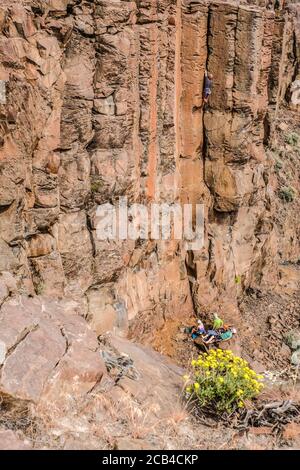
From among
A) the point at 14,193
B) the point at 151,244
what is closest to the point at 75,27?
the point at 14,193

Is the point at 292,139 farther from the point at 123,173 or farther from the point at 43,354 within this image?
the point at 43,354

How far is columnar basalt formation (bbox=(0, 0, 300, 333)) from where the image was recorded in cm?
717

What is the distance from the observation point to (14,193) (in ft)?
23.0

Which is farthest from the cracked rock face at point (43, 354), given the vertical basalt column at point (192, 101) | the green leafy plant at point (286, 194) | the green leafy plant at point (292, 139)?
the green leafy plant at point (292, 139)

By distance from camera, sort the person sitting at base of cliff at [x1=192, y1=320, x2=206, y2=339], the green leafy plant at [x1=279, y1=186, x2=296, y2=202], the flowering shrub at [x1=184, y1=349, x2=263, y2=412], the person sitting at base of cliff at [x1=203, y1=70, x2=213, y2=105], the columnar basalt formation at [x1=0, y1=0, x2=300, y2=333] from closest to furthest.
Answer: the flowering shrub at [x1=184, y1=349, x2=263, y2=412]
the columnar basalt formation at [x1=0, y1=0, x2=300, y2=333]
the person sitting at base of cliff at [x1=203, y1=70, x2=213, y2=105]
the person sitting at base of cliff at [x1=192, y1=320, x2=206, y2=339]
the green leafy plant at [x1=279, y1=186, x2=296, y2=202]

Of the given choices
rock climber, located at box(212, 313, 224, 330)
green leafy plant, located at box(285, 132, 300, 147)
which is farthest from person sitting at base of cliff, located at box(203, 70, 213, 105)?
green leafy plant, located at box(285, 132, 300, 147)

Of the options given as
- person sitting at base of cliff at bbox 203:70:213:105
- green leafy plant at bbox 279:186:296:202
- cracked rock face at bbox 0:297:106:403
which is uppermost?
person sitting at base of cliff at bbox 203:70:213:105

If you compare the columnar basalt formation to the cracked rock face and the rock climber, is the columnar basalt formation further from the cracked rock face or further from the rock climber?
the cracked rock face

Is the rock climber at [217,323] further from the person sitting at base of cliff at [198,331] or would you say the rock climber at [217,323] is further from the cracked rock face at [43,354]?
the cracked rock face at [43,354]

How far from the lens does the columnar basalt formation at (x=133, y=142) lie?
23.5ft

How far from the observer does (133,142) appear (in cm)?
910

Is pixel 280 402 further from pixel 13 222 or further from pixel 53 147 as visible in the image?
pixel 53 147

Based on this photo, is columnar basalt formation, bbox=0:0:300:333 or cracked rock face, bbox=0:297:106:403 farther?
columnar basalt formation, bbox=0:0:300:333
